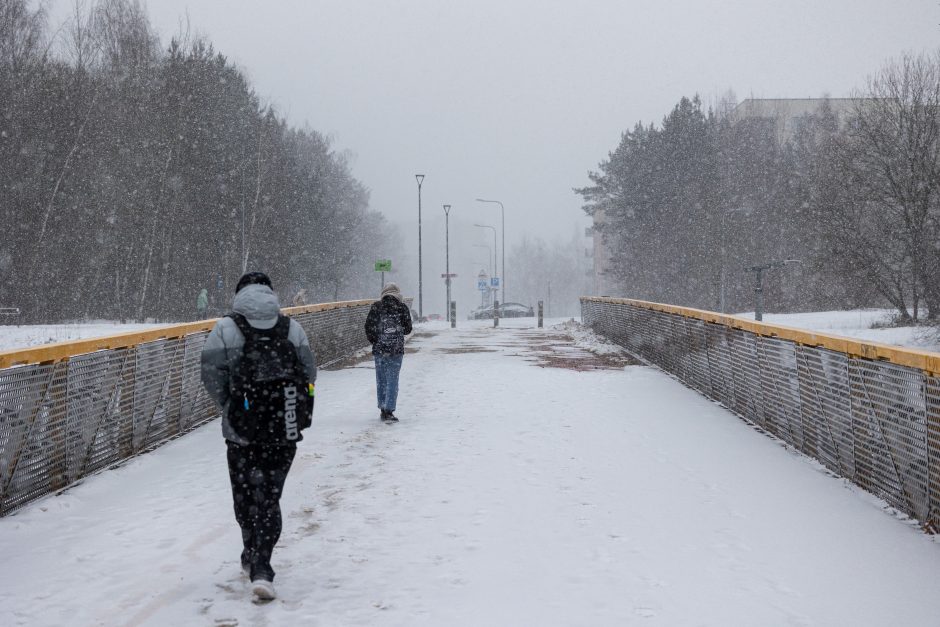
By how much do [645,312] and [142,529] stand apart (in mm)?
13308

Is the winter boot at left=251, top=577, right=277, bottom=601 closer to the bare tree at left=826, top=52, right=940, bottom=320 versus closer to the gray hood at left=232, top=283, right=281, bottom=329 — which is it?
the gray hood at left=232, top=283, right=281, bottom=329

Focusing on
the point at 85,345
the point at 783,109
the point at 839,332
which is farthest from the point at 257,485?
the point at 783,109

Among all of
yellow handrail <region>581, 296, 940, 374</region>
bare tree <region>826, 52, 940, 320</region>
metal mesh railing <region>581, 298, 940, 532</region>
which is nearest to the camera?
yellow handrail <region>581, 296, 940, 374</region>

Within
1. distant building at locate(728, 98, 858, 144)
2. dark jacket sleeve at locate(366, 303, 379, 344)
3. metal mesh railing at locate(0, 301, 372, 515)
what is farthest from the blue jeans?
distant building at locate(728, 98, 858, 144)

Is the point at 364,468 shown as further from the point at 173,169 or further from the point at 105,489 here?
the point at 173,169

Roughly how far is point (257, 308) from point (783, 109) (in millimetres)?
90249

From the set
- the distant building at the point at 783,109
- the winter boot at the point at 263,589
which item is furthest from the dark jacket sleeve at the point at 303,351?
the distant building at the point at 783,109

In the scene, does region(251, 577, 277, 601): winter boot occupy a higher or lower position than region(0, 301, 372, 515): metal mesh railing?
lower

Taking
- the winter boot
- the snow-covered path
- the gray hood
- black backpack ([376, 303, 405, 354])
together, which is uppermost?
the gray hood

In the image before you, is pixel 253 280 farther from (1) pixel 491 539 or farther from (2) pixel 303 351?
(1) pixel 491 539

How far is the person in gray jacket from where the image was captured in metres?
4.36

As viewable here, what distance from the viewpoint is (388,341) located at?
32.4 ft

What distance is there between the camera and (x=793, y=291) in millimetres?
54219

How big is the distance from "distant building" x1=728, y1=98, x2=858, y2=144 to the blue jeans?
68637 millimetres
